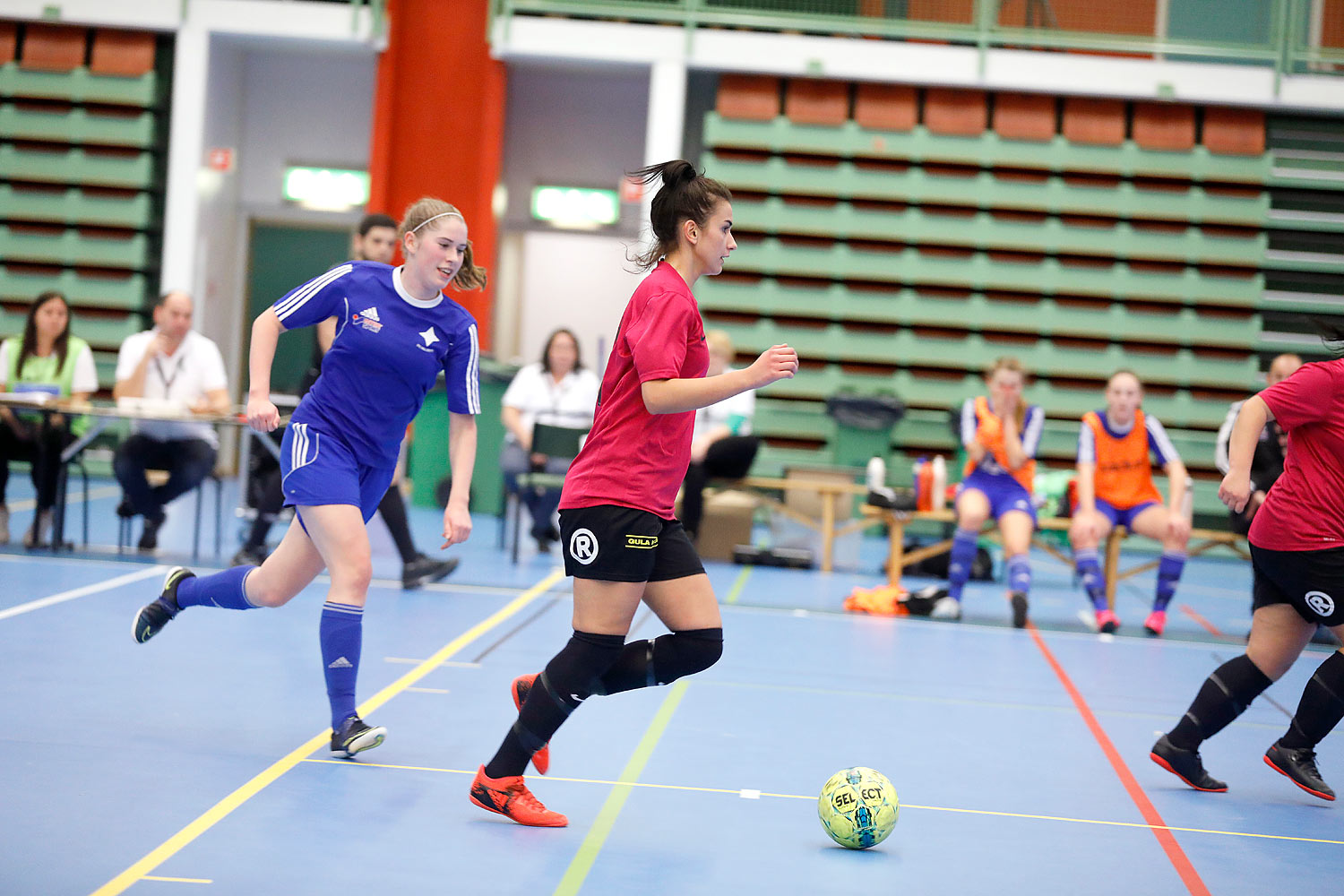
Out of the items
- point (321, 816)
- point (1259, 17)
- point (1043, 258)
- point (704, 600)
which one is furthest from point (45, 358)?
point (1259, 17)

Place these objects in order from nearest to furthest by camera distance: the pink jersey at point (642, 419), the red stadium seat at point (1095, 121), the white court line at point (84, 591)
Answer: the pink jersey at point (642, 419) < the white court line at point (84, 591) < the red stadium seat at point (1095, 121)

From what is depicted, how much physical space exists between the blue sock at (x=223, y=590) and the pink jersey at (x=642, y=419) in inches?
57.7

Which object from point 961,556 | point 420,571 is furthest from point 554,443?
point 961,556

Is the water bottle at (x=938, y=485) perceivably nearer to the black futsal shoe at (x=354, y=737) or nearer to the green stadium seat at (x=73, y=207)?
the black futsal shoe at (x=354, y=737)

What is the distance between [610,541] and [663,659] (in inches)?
15.5

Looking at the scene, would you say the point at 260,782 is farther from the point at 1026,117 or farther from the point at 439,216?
the point at 1026,117

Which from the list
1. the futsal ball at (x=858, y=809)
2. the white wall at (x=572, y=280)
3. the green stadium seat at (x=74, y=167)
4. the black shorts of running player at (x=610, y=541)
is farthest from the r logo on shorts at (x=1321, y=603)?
the green stadium seat at (x=74, y=167)

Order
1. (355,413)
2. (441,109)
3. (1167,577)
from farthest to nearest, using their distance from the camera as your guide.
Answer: (441,109) → (1167,577) → (355,413)

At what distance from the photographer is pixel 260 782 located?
133 inches

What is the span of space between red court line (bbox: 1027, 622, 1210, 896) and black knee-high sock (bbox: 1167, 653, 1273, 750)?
227 millimetres

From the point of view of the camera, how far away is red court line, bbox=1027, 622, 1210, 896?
10.0 ft

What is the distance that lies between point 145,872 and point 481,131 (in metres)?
10.8

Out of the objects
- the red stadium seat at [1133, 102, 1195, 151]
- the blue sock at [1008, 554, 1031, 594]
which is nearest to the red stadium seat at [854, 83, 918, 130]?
the red stadium seat at [1133, 102, 1195, 151]

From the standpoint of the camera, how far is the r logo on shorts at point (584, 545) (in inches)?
116
